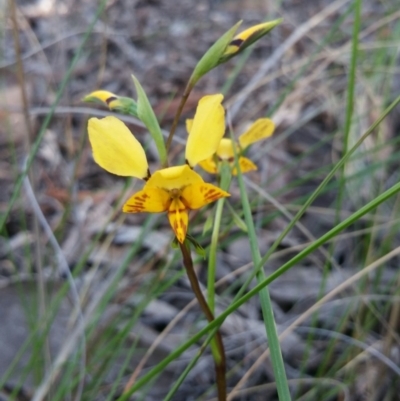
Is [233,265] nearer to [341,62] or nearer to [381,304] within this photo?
[381,304]

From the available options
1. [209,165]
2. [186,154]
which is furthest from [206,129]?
[209,165]

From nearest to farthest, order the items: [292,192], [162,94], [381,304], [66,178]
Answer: [381,304]
[292,192]
[66,178]
[162,94]

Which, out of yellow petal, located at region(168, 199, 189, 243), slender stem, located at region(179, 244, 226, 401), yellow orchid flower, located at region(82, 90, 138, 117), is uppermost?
yellow orchid flower, located at region(82, 90, 138, 117)

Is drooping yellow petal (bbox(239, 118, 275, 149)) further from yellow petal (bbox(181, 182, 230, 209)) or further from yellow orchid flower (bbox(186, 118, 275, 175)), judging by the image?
yellow petal (bbox(181, 182, 230, 209))

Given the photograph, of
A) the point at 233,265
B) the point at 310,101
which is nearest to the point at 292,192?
the point at 233,265

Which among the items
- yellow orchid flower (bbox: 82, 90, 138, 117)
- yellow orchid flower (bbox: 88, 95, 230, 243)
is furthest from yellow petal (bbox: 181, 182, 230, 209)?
yellow orchid flower (bbox: 82, 90, 138, 117)

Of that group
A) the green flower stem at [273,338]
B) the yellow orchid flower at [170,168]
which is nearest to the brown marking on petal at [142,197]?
the yellow orchid flower at [170,168]
